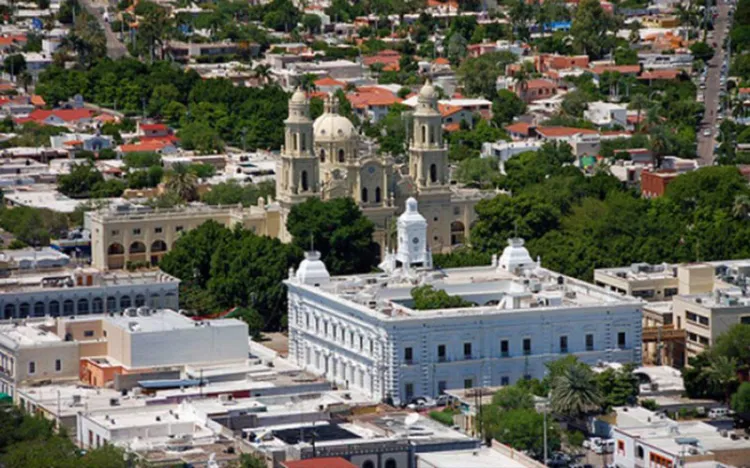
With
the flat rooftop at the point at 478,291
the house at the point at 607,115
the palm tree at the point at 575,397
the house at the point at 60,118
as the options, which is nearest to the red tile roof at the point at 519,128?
the house at the point at 607,115

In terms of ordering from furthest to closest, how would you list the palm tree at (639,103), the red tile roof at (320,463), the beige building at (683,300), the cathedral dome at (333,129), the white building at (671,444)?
the palm tree at (639,103) → the cathedral dome at (333,129) → the beige building at (683,300) → the white building at (671,444) → the red tile roof at (320,463)

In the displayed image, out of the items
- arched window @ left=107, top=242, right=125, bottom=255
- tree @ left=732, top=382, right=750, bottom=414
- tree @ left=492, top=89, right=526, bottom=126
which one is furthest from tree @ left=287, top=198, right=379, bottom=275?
tree @ left=492, top=89, right=526, bottom=126

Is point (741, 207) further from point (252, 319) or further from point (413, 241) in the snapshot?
point (252, 319)

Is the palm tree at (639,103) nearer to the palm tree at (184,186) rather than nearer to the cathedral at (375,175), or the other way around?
the palm tree at (184,186)

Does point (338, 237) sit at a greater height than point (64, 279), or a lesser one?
greater

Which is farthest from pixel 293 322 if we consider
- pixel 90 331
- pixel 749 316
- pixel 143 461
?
pixel 143 461

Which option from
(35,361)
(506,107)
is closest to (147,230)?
(35,361)
